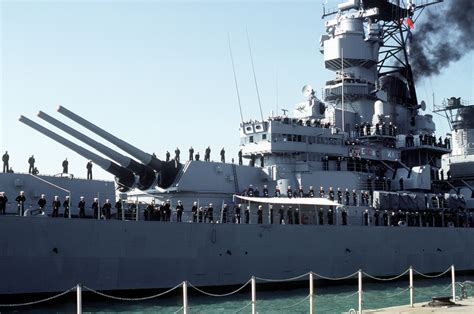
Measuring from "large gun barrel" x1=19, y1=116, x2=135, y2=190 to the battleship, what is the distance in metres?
0.04

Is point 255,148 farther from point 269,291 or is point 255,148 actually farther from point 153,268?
point 153,268

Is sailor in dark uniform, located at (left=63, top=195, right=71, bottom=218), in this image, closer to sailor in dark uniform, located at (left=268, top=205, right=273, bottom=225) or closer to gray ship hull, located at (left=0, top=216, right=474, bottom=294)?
gray ship hull, located at (left=0, top=216, right=474, bottom=294)

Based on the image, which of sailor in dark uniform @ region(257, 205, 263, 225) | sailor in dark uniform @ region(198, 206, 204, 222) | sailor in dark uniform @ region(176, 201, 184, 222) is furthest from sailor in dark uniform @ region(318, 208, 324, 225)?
sailor in dark uniform @ region(176, 201, 184, 222)

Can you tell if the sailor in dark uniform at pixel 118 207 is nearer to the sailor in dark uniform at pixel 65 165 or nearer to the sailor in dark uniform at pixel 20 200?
the sailor in dark uniform at pixel 65 165

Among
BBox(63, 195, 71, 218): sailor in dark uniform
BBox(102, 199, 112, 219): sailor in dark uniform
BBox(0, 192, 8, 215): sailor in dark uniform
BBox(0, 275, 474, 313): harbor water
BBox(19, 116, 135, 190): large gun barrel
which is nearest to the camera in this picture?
BBox(0, 275, 474, 313): harbor water

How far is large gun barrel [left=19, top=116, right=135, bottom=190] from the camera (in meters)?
21.3

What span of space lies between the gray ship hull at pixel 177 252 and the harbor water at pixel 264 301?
54cm

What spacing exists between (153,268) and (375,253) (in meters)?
10.3

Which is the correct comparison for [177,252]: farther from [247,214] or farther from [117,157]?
[117,157]

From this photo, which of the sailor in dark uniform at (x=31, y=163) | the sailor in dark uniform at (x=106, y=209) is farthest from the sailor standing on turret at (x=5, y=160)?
the sailor in dark uniform at (x=106, y=209)

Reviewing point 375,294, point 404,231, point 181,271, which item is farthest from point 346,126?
point 181,271

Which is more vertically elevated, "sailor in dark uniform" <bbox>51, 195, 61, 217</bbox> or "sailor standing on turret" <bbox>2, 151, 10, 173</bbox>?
"sailor standing on turret" <bbox>2, 151, 10, 173</bbox>

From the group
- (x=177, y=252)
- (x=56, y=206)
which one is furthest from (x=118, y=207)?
(x=177, y=252)

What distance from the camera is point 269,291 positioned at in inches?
954
